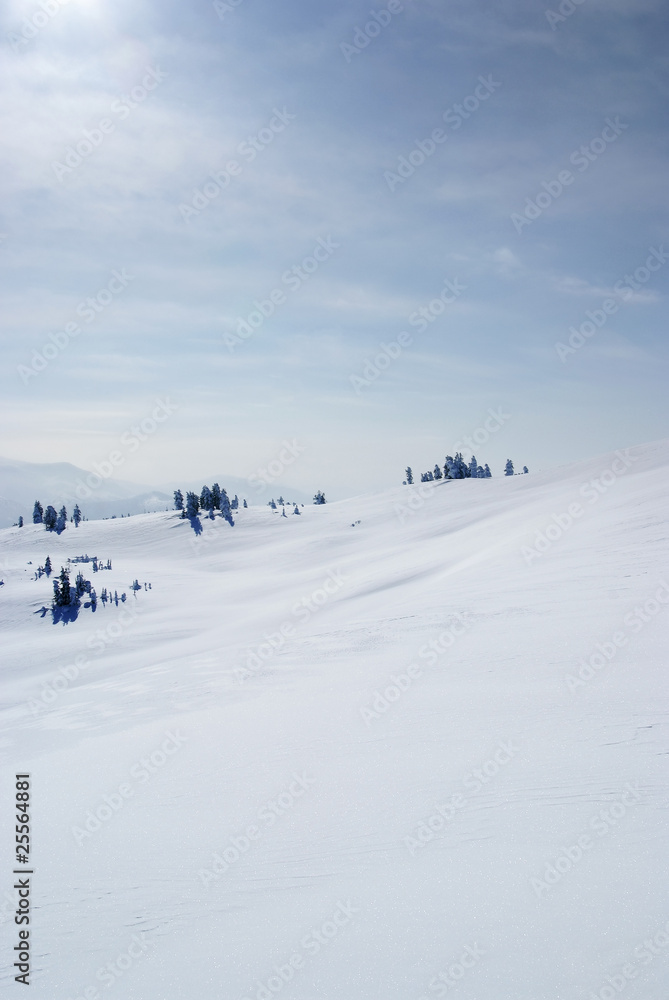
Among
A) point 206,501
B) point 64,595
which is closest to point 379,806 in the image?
point 64,595

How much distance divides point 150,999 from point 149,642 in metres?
21.0

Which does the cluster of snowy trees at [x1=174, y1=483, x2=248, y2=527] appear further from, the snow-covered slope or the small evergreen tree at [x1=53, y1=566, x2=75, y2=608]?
the snow-covered slope

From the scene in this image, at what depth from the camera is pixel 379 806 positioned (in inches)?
243

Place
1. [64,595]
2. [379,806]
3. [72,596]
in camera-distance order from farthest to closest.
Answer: [72,596] < [64,595] < [379,806]

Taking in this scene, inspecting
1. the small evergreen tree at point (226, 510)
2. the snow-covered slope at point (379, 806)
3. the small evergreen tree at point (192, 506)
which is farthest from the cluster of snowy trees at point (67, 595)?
the small evergreen tree at point (192, 506)

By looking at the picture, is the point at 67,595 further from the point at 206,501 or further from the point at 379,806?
the point at 206,501

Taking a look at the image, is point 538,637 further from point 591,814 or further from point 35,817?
point 35,817

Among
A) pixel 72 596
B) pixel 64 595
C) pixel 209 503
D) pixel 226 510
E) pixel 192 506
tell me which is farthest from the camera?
pixel 209 503

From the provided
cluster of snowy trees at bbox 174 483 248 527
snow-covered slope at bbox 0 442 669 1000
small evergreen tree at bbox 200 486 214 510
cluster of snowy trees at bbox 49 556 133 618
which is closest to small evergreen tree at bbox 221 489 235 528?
cluster of snowy trees at bbox 174 483 248 527

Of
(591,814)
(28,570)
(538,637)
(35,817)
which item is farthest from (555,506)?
(28,570)

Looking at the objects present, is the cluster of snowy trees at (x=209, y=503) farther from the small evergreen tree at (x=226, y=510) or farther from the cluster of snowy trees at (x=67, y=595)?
the cluster of snowy trees at (x=67, y=595)

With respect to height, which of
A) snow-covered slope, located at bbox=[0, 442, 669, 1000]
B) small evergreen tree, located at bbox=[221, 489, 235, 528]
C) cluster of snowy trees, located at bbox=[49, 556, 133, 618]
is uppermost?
small evergreen tree, located at bbox=[221, 489, 235, 528]

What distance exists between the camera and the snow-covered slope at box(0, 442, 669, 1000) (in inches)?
171

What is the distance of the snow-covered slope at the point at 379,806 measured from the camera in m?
4.35
